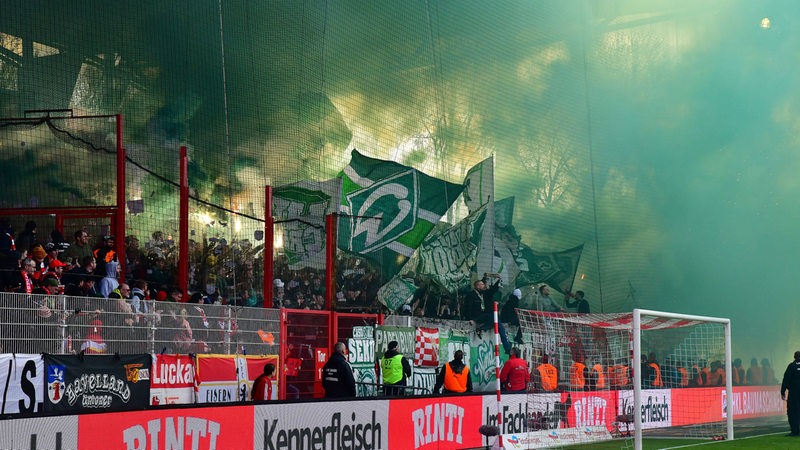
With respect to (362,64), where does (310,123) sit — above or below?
below

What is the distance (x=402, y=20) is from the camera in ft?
111

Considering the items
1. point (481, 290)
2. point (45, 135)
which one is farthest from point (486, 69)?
point (45, 135)

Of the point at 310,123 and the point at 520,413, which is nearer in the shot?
the point at 520,413

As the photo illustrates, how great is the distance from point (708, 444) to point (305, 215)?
38.3 ft

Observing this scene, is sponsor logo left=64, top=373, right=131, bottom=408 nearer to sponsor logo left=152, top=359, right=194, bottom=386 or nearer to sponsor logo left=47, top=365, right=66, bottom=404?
sponsor logo left=47, top=365, right=66, bottom=404

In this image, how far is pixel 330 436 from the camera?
11.9 metres

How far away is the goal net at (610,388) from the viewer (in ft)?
52.0

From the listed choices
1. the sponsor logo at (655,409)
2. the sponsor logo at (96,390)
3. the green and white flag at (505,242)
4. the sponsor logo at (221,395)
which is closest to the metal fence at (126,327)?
the sponsor logo at (96,390)

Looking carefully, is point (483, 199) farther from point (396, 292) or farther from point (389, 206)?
point (396, 292)

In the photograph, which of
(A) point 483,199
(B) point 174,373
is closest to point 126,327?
(B) point 174,373

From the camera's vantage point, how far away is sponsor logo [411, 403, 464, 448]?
1388cm

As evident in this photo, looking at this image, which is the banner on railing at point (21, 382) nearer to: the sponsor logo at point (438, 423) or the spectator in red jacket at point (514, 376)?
the sponsor logo at point (438, 423)

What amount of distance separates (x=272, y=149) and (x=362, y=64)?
157 inches

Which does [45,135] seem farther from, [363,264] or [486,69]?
[486,69]
